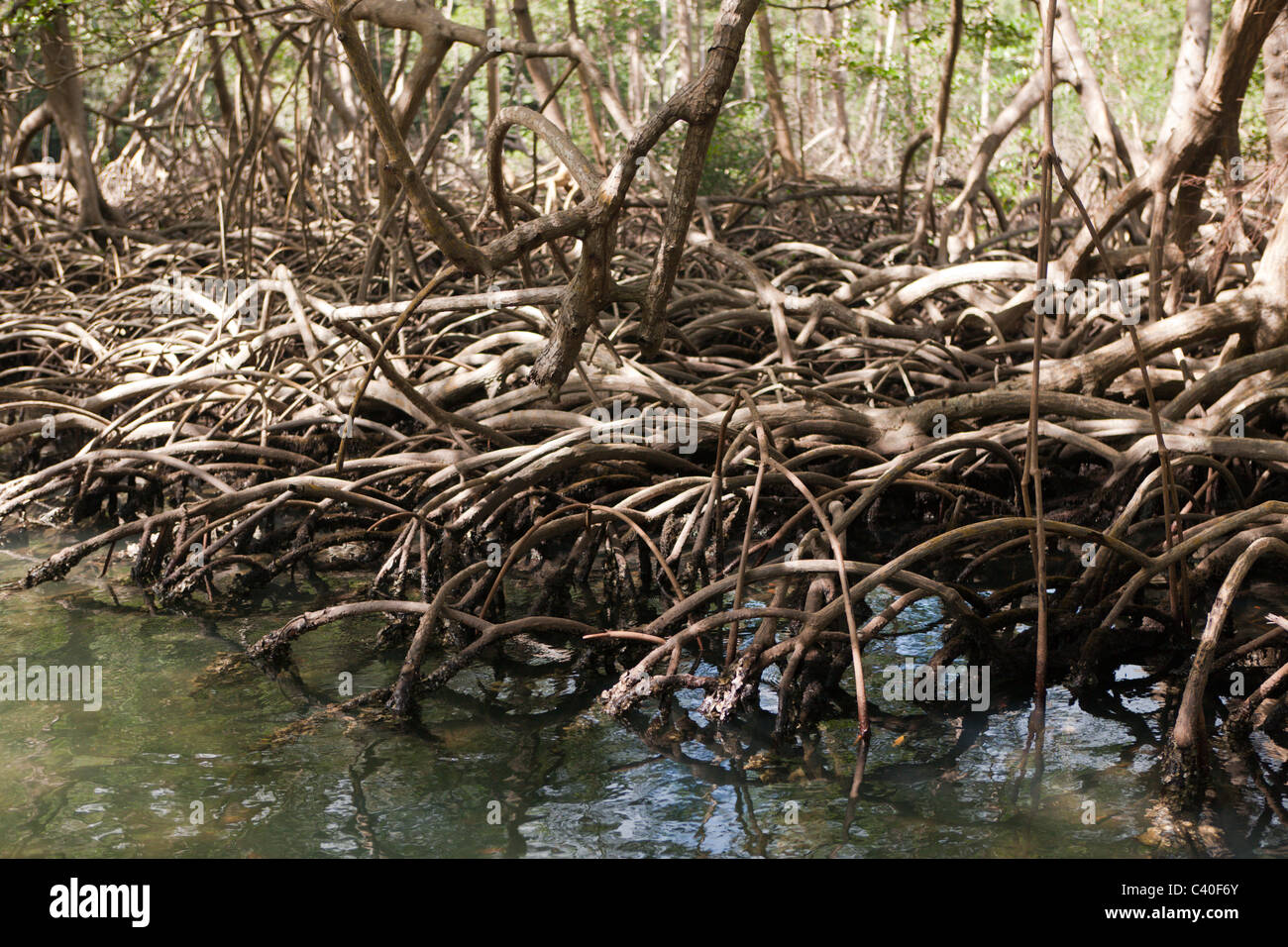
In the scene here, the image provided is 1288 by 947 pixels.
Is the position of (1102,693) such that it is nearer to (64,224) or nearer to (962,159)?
(64,224)

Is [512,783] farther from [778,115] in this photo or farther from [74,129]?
[778,115]

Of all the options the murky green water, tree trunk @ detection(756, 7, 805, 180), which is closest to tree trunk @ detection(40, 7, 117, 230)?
tree trunk @ detection(756, 7, 805, 180)

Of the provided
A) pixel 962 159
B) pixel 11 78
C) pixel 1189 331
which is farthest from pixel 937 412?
pixel 11 78

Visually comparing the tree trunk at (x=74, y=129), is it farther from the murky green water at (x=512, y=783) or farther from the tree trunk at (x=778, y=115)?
the murky green water at (x=512, y=783)

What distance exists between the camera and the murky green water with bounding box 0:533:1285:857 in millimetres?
2416

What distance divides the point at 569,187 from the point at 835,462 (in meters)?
3.64

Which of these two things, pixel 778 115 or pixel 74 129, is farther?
pixel 778 115

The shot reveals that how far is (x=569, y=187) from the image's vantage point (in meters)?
7.35

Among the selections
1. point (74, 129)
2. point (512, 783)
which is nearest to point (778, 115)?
point (74, 129)

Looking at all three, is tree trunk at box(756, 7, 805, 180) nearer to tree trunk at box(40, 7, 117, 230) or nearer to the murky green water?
tree trunk at box(40, 7, 117, 230)

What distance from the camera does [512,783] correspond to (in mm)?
2682

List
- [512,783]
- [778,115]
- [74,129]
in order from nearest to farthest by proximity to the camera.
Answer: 1. [512,783]
2. [74,129]
3. [778,115]

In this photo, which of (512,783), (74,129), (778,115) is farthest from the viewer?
(778,115)

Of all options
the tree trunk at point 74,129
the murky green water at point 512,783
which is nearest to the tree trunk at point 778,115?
the tree trunk at point 74,129
